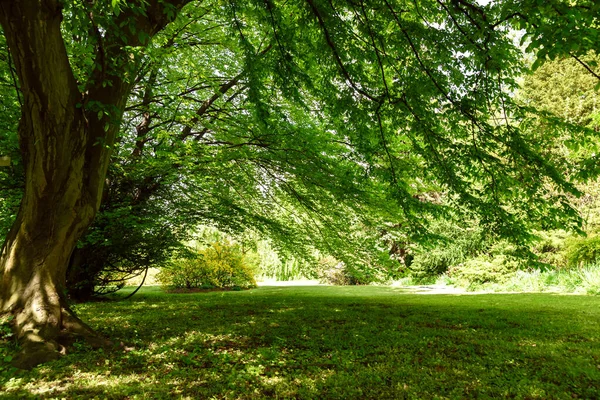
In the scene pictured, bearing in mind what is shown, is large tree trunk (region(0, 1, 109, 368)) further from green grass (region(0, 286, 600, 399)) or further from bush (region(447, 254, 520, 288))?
bush (region(447, 254, 520, 288))

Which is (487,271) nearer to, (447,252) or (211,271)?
(447,252)

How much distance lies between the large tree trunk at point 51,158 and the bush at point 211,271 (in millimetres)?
9973

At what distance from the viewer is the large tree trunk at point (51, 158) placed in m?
3.55

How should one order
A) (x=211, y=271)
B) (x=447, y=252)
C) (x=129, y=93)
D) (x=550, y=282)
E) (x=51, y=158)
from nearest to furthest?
1. (x=51, y=158)
2. (x=129, y=93)
3. (x=550, y=282)
4. (x=211, y=271)
5. (x=447, y=252)

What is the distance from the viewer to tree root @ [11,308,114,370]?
11.3 ft

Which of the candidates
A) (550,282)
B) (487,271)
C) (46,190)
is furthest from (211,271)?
(550,282)

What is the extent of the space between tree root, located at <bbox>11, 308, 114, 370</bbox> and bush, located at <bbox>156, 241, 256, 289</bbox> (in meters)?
9.84

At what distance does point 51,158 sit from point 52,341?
216 cm

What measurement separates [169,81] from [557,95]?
25.8 meters

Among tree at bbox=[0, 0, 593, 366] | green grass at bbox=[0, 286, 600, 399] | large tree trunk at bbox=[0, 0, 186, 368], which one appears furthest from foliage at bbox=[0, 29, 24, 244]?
green grass at bbox=[0, 286, 600, 399]

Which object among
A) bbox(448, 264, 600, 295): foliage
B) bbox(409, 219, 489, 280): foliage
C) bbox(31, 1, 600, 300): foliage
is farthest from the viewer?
bbox(409, 219, 489, 280): foliage

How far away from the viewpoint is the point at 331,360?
12.0 ft

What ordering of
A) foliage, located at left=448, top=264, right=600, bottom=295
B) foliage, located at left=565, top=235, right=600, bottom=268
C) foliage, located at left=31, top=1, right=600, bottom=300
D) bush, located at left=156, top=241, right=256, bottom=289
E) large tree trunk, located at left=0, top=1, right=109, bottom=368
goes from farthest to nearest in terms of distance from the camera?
bush, located at left=156, top=241, right=256, bottom=289 → foliage, located at left=565, top=235, right=600, bottom=268 → foliage, located at left=448, top=264, right=600, bottom=295 → foliage, located at left=31, top=1, right=600, bottom=300 → large tree trunk, located at left=0, top=1, right=109, bottom=368

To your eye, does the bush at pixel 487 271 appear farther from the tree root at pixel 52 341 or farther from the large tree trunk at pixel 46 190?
the large tree trunk at pixel 46 190
